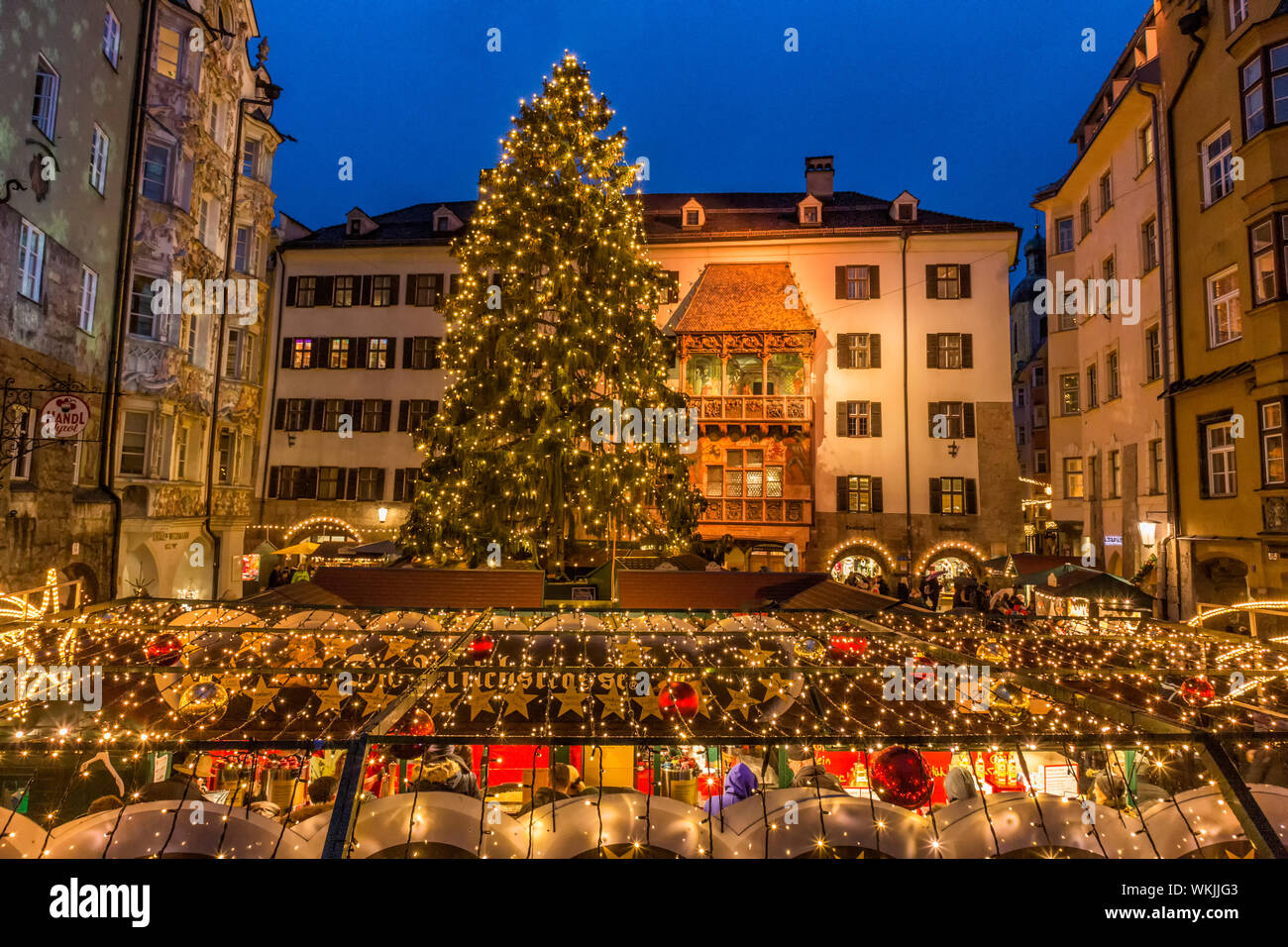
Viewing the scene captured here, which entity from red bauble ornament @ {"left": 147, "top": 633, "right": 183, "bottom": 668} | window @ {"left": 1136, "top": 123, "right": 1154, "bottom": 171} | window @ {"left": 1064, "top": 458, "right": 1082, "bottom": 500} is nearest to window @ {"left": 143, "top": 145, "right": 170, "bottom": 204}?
red bauble ornament @ {"left": 147, "top": 633, "right": 183, "bottom": 668}

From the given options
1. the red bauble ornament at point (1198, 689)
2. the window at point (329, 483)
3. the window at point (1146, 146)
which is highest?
the window at point (1146, 146)

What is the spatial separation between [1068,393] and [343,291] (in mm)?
31720

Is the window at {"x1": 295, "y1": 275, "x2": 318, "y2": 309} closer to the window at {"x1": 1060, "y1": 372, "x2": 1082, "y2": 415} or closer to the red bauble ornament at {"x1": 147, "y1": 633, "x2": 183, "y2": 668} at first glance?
the red bauble ornament at {"x1": 147, "y1": 633, "x2": 183, "y2": 668}

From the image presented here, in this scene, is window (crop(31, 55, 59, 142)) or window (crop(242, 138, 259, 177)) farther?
window (crop(242, 138, 259, 177))

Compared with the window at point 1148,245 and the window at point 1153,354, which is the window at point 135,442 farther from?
the window at point 1148,245

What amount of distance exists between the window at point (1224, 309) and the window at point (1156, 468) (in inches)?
142

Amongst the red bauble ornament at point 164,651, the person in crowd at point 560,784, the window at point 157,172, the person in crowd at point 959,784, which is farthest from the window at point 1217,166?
the window at point 157,172

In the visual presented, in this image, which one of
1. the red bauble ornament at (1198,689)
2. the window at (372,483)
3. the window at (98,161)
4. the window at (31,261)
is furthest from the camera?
the window at (372,483)

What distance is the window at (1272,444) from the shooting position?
563 inches

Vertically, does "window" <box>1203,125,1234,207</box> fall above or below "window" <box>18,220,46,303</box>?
above

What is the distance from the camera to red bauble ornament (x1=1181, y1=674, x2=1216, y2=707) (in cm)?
504

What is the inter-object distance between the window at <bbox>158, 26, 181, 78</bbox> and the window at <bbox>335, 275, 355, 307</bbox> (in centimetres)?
1225

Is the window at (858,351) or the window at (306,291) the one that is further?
the window at (306,291)

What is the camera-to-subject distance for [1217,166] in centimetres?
1688
